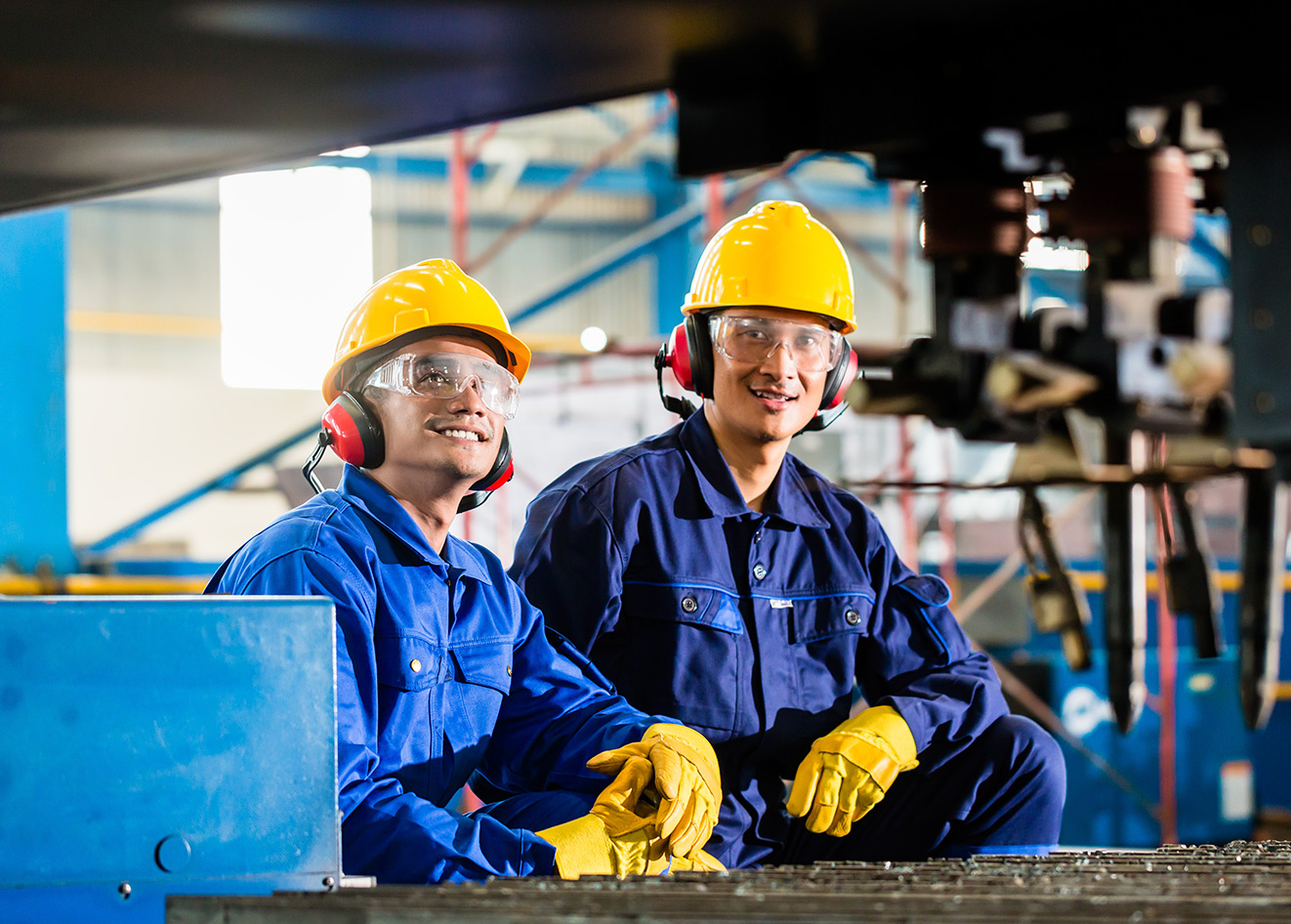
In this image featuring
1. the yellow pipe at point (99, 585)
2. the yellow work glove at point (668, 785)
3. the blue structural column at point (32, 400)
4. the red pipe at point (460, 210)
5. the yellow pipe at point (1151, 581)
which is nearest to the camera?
the yellow work glove at point (668, 785)

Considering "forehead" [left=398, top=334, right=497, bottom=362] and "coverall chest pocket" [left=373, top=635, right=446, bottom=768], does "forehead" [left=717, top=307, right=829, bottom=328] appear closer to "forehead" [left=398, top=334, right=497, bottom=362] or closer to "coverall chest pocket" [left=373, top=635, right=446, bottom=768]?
"forehead" [left=398, top=334, right=497, bottom=362]

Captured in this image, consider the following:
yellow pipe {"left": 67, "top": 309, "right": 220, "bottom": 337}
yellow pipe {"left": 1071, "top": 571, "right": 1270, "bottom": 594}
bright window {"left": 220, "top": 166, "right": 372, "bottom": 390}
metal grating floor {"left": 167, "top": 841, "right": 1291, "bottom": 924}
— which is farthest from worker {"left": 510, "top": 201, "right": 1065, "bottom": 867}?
yellow pipe {"left": 67, "top": 309, "right": 220, "bottom": 337}

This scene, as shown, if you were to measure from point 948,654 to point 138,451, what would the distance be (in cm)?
1366

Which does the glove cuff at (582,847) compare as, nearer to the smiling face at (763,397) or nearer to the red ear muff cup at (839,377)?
the smiling face at (763,397)

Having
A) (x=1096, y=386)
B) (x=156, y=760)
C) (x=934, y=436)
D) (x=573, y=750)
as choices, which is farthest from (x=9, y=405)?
(x=934, y=436)

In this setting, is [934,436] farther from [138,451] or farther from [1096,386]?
[1096,386]

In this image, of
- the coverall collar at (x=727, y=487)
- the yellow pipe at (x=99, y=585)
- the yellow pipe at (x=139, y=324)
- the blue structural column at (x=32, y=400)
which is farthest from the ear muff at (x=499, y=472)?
the yellow pipe at (x=139, y=324)

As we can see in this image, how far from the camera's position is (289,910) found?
5.70 feet

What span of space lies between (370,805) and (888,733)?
4.28ft

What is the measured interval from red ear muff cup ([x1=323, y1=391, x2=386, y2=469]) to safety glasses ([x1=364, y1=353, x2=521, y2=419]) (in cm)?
8

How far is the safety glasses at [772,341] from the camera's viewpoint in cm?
345

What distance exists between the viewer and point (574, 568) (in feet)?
10.8

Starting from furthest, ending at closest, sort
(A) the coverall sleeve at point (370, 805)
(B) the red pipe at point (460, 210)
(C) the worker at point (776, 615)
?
(B) the red pipe at point (460, 210)
(C) the worker at point (776, 615)
(A) the coverall sleeve at point (370, 805)

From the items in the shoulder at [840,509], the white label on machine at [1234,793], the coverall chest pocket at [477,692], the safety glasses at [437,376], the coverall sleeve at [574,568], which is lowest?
the white label on machine at [1234,793]
